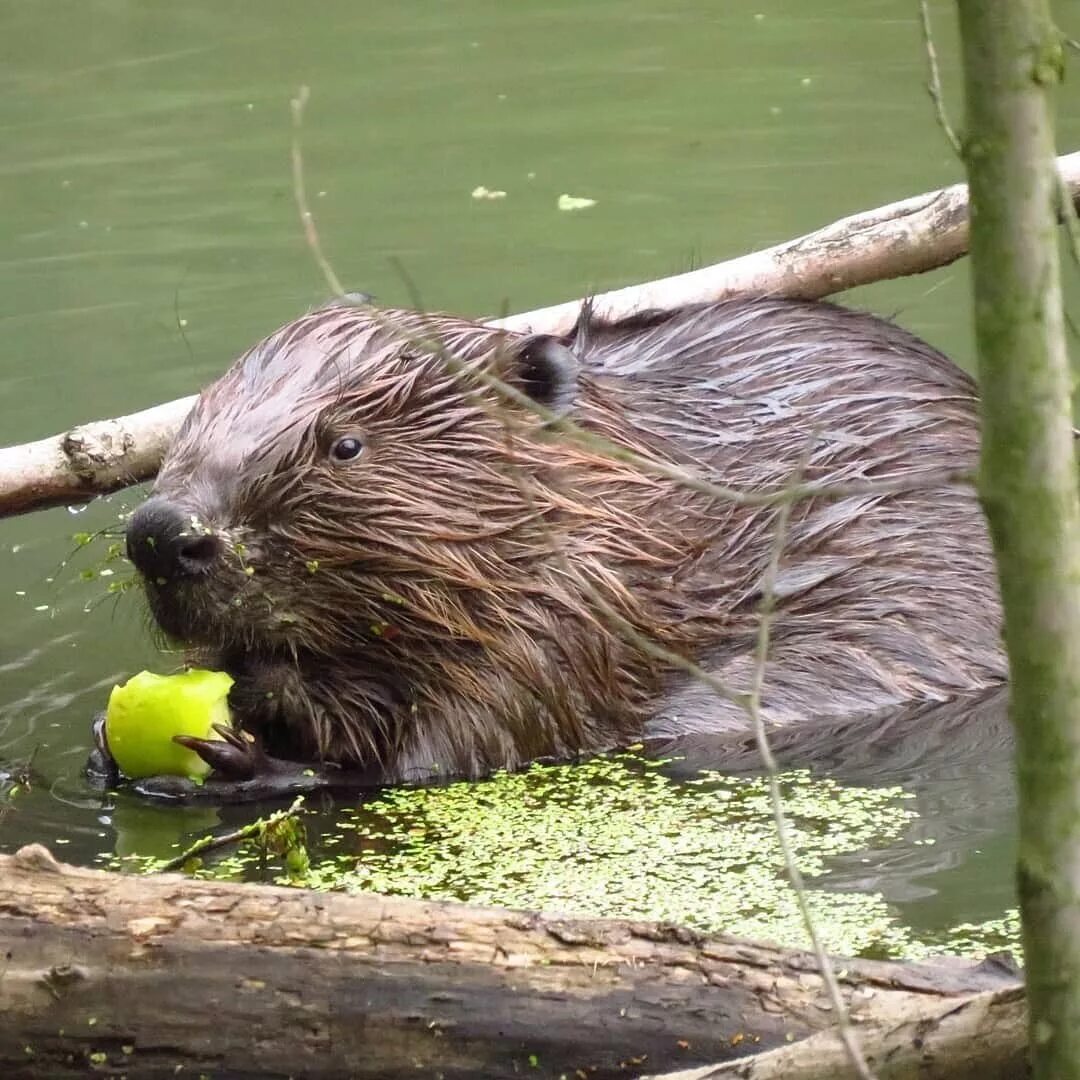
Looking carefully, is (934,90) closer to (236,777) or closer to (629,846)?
(629,846)

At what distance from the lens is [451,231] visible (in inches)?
318

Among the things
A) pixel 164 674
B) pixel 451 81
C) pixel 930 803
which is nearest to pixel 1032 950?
pixel 930 803

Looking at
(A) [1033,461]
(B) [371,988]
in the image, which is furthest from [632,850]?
(A) [1033,461]

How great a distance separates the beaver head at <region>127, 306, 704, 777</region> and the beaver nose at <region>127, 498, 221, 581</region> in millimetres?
81

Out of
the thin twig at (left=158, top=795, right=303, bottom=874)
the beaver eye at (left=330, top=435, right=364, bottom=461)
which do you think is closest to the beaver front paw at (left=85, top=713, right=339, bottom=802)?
the thin twig at (left=158, top=795, right=303, bottom=874)

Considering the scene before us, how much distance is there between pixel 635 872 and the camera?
360 centimetres

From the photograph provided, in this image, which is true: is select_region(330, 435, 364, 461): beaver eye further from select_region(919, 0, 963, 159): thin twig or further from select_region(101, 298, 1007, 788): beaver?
select_region(919, 0, 963, 159): thin twig

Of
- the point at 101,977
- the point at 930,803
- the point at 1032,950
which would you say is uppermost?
the point at 1032,950

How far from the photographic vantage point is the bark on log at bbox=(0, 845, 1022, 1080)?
96.7 inches

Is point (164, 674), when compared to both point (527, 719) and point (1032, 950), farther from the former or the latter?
point (1032, 950)

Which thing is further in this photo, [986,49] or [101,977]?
[101,977]

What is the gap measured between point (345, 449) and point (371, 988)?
1709mm

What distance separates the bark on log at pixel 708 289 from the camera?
4457 mm

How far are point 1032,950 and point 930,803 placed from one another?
7.22ft
